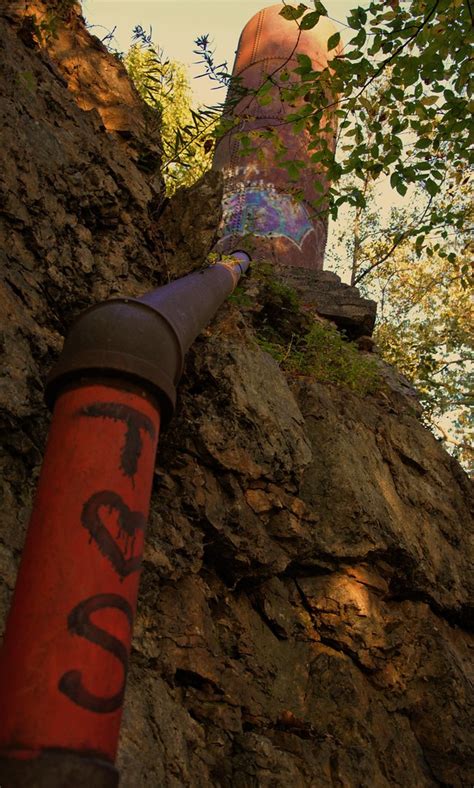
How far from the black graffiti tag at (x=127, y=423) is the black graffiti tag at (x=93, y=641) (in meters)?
0.52

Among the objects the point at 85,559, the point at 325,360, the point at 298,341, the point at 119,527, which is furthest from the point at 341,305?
the point at 85,559

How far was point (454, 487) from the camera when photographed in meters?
8.53

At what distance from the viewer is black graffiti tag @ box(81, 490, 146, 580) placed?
2.44 meters

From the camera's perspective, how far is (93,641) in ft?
7.48

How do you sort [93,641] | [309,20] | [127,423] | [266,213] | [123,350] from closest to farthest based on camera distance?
[93,641] < [127,423] < [123,350] < [309,20] < [266,213]

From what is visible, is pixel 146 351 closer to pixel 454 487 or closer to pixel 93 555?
pixel 93 555

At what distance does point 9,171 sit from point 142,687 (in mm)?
3688

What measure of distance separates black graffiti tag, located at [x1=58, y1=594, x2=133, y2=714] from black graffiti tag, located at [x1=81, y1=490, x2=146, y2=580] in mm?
130

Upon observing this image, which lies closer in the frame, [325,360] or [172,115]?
[325,360]

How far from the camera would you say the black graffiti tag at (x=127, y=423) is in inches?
105

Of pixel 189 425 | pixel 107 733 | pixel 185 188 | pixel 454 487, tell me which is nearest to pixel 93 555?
pixel 107 733

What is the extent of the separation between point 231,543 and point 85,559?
2.72 meters

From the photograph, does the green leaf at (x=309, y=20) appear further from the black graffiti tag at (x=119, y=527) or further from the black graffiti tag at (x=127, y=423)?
the black graffiti tag at (x=119, y=527)

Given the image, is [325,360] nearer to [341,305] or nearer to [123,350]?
[341,305]
